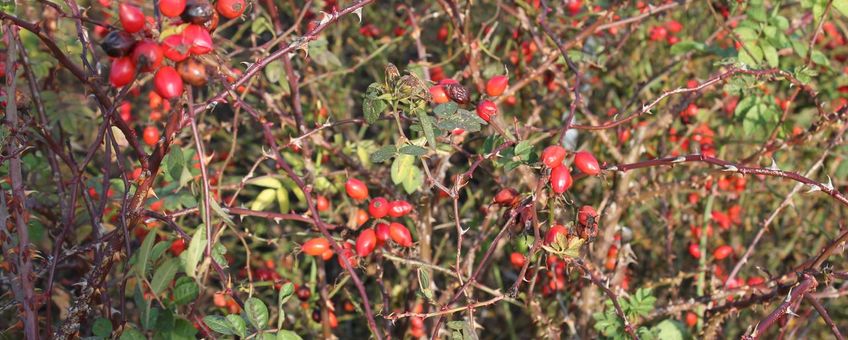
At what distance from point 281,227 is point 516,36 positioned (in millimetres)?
1281

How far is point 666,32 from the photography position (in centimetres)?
302

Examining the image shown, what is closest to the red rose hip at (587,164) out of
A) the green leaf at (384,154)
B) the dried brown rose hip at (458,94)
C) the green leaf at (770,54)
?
the dried brown rose hip at (458,94)

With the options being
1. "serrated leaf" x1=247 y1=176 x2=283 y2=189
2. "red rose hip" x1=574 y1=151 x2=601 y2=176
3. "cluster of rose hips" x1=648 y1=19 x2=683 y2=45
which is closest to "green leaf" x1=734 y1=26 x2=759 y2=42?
"cluster of rose hips" x1=648 y1=19 x2=683 y2=45

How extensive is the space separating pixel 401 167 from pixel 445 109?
283 mm

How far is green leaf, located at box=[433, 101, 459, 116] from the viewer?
1.52 m

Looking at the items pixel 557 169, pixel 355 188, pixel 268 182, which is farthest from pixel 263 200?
pixel 557 169

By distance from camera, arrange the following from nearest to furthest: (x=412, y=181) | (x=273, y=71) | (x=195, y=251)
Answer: (x=195, y=251)
(x=412, y=181)
(x=273, y=71)

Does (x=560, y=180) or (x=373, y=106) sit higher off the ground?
(x=373, y=106)

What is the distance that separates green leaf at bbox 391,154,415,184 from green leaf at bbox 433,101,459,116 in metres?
0.22

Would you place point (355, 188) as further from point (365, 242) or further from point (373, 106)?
point (373, 106)

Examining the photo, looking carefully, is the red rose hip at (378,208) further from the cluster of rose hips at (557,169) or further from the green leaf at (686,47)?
the green leaf at (686,47)

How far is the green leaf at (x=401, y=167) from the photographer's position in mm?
1727

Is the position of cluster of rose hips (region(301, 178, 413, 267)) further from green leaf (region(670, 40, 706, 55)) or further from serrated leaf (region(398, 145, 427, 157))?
green leaf (region(670, 40, 706, 55))

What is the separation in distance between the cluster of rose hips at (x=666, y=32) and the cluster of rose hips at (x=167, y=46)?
211 cm
